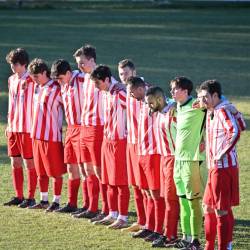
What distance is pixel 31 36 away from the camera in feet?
112

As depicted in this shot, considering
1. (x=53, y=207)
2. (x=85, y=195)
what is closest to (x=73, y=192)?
(x=85, y=195)

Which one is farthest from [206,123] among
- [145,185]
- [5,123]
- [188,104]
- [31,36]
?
[31,36]

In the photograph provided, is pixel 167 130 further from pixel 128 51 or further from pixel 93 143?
pixel 128 51

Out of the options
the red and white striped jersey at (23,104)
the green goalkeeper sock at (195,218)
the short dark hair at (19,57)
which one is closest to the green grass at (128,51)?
the green goalkeeper sock at (195,218)

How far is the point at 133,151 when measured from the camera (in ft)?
39.9

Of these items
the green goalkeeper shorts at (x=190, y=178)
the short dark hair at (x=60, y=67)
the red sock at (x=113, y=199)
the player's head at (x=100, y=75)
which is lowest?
the red sock at (x=113, y=199)

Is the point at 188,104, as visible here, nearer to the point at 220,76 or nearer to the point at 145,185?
the point at 145,185

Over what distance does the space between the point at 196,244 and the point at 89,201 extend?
7.27ft

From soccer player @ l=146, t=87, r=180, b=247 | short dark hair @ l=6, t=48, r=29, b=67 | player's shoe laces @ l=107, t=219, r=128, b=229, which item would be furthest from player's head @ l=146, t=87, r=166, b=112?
short dark hair @ l=6, t=48, r=29, b=67

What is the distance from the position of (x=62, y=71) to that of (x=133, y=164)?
159cm

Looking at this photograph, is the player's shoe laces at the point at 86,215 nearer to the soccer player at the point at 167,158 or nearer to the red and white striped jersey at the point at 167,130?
the soccer player at the point at 167,158

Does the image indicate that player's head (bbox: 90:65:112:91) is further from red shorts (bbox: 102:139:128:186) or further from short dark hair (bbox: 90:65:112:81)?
red shorts (bbox: 102:139:128:186)

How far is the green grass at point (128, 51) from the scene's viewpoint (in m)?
12.0

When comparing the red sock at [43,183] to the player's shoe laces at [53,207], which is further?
the red sock at [43,183]
